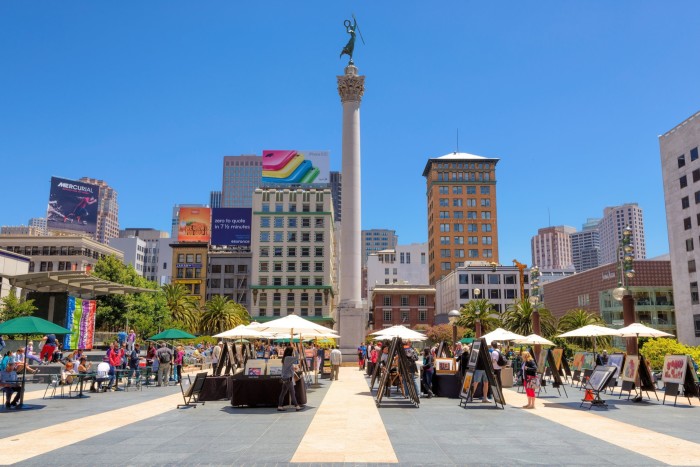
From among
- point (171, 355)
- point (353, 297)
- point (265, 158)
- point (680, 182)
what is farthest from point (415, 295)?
point (171, 355)

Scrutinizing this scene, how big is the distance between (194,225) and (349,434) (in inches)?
4118

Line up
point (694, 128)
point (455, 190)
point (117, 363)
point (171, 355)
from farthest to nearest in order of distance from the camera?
point (455, 190) < point (694, 128) < point (171, 355) < point (117, 363)

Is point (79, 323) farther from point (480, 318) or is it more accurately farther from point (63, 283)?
point (480, 318)

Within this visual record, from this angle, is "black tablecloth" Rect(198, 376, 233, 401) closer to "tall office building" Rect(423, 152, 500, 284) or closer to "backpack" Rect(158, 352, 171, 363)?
"backpack" Rect(158, 352, 171, 363)

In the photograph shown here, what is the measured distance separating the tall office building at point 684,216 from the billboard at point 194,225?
265ft

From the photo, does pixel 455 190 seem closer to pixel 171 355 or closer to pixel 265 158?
pixel 265 158

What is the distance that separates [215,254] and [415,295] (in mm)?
40493

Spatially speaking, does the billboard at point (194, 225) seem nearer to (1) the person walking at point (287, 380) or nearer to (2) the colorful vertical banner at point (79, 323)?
(2) the colorful vertical banner at point (79, 323)

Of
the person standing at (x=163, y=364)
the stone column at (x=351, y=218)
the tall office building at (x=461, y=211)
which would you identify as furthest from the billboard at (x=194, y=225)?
the person standing at (x=163, y=364)

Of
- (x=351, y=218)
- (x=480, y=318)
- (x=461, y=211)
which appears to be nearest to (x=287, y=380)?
(x=351, y=218)

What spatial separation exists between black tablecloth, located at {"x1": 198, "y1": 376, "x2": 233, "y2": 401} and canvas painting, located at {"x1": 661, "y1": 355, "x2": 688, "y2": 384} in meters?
16.5

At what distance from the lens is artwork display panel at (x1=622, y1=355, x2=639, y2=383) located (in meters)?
22.1

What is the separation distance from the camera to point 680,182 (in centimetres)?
7669

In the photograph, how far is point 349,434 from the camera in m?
13.4
